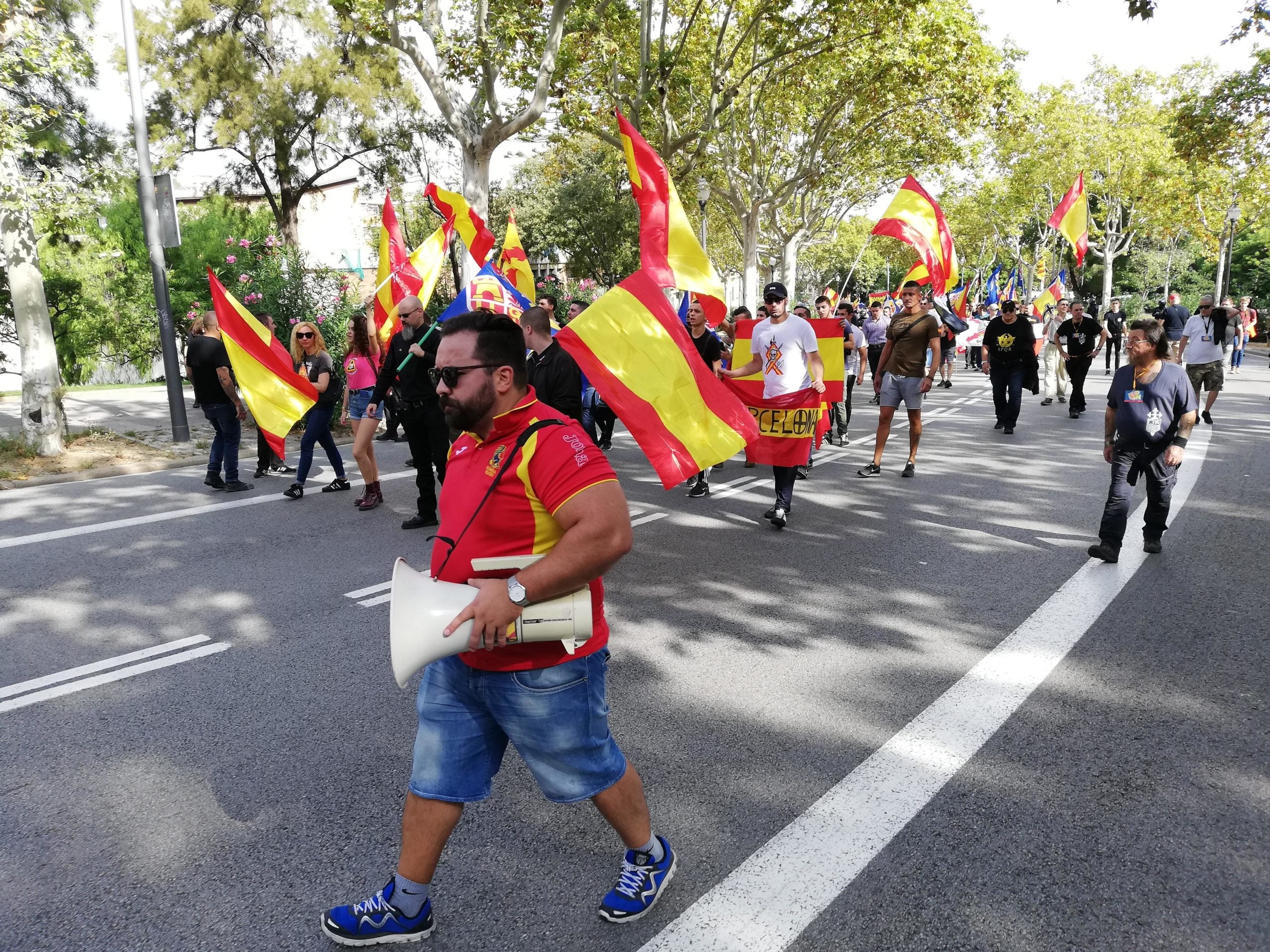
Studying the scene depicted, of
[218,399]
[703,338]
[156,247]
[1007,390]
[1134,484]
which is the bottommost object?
[1134,484]

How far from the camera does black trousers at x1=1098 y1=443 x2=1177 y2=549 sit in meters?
5.86

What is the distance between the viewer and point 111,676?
4320mm

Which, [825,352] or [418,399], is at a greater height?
[825,352]

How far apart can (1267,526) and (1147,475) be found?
167cm

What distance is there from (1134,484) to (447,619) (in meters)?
5.36

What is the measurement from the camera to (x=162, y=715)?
3896 mm

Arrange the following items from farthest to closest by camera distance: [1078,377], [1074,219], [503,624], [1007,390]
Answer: [1074,219]
[1078,377]
[1007,390]
[503,624]

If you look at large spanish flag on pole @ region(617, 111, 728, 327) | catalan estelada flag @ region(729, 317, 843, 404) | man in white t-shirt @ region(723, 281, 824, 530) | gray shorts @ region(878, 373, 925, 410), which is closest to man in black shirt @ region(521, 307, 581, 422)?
large spanish flag on pole @ region(617, 111, 728, 327)

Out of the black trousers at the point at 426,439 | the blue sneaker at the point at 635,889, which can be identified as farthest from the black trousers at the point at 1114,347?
Result: the blue sneaker at the point at 635,889

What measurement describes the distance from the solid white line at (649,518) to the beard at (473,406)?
16.3 ft

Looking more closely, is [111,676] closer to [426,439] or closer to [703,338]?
[426,439]

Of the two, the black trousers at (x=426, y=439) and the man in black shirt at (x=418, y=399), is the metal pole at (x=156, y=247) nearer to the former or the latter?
the man in black shirt at (x=418, y=399)

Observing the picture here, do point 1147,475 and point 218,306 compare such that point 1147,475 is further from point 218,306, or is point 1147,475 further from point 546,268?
point 546,268

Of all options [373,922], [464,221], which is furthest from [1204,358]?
[373,922]
